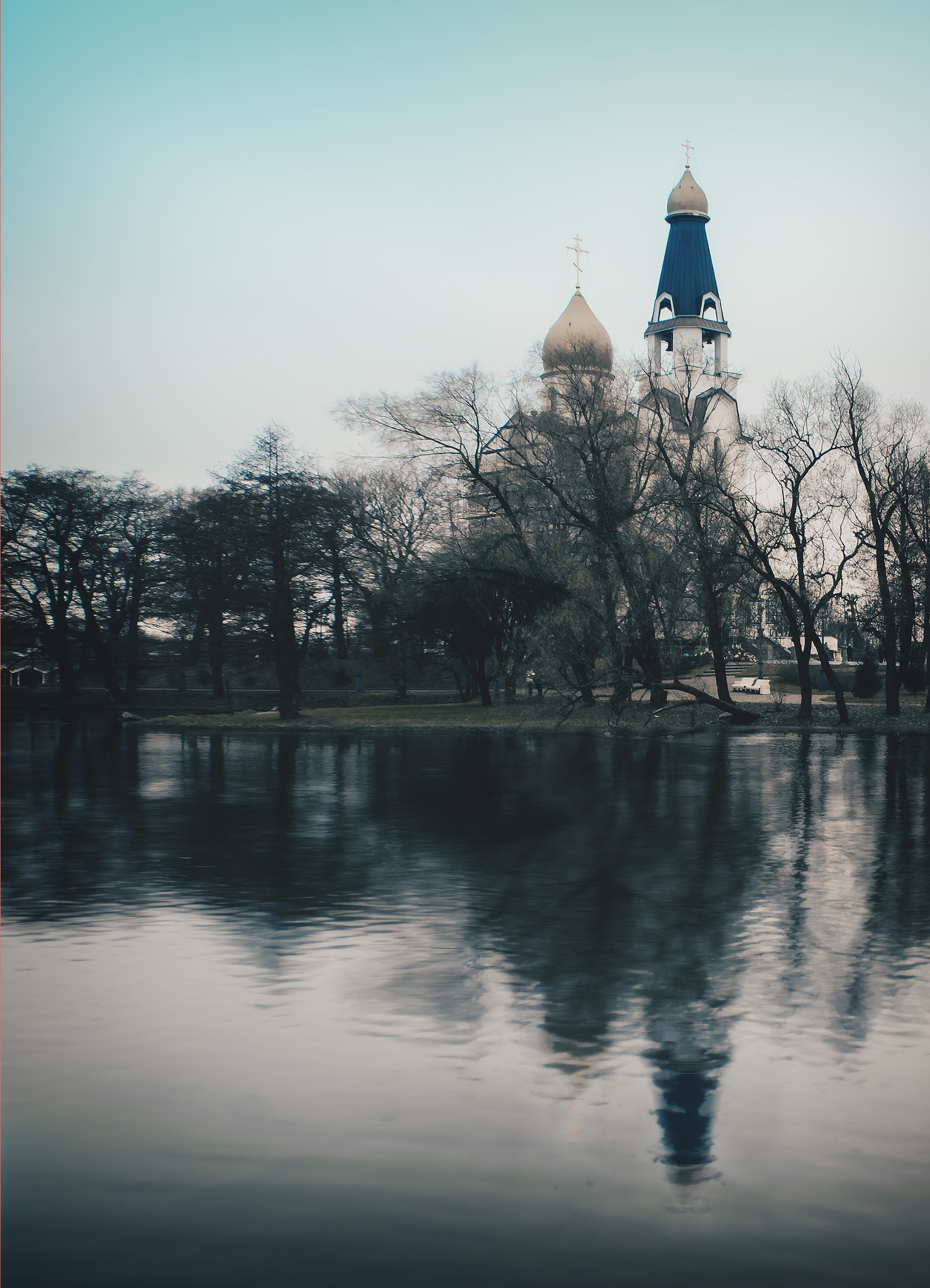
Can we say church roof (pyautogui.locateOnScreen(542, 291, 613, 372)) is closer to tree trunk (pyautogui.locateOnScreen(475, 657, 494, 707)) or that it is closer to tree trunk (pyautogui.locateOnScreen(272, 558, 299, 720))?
tree trunk (pyautogui.locateOnScreen(475, 657, 494, 707))

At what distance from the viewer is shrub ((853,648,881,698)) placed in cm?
4647

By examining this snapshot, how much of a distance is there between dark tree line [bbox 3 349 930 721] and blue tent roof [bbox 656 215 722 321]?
1632 inches

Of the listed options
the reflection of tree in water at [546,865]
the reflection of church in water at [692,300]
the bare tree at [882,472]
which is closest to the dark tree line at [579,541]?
the bare tree at [882,472]

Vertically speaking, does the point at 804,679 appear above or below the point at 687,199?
below

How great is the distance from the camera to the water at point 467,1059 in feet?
11.8

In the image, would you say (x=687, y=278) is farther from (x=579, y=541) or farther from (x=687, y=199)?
(x=579, y=541)

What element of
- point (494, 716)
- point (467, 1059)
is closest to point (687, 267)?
point (494, 716)

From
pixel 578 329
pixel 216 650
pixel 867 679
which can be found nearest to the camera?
pixel 216 650

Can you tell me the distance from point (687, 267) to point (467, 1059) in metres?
82.3

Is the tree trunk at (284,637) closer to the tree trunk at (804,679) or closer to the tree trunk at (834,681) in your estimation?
the tree trunk at (804,679)

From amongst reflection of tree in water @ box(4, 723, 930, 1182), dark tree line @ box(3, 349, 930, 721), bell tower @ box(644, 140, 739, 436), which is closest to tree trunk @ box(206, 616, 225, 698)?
dark tree line @ box(3, 349, 930, 721)

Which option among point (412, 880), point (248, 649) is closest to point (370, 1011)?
point (412, 880)

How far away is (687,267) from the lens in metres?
80.7

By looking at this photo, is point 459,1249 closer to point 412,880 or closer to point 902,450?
point 412,880
